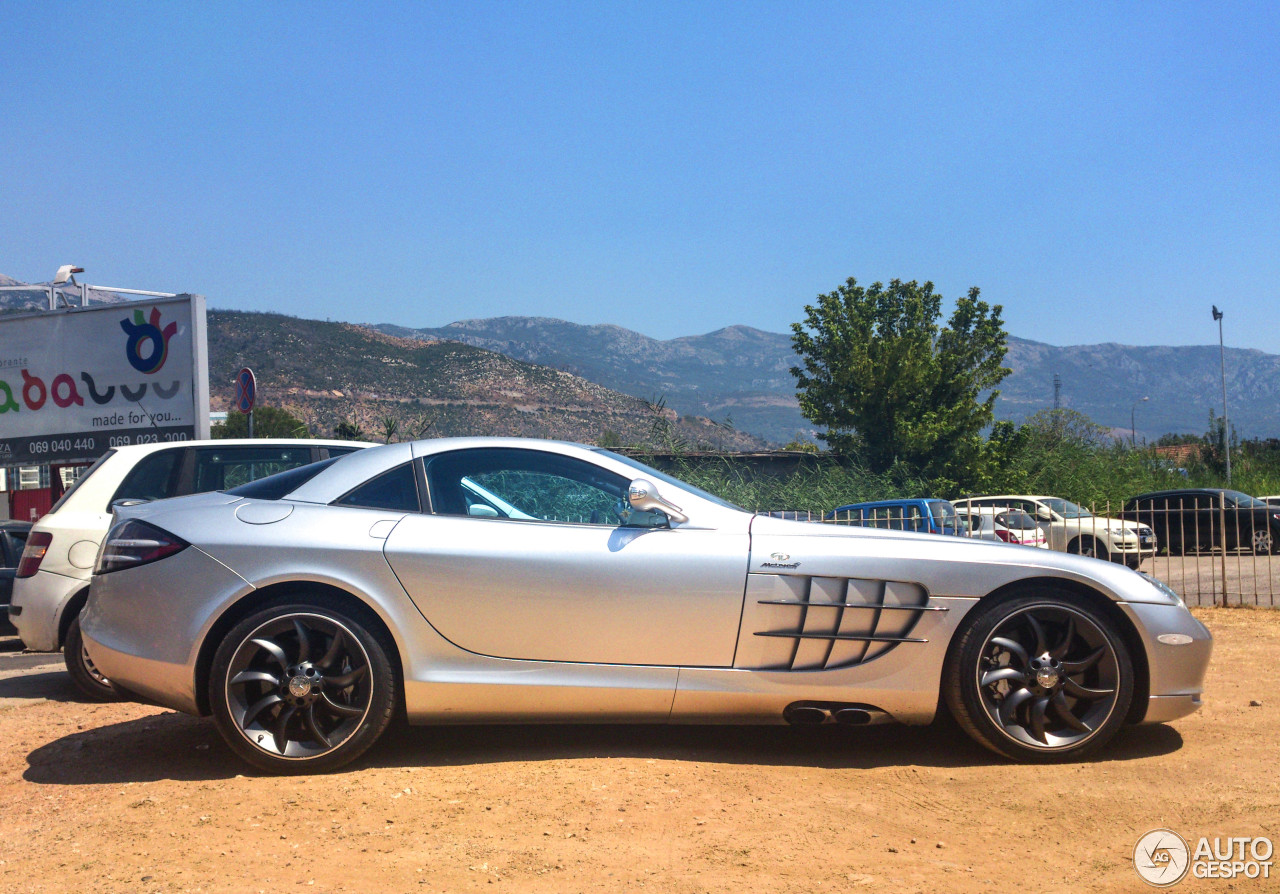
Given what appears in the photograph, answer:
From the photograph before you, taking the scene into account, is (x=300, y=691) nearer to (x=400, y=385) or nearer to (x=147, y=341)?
(x=147, y=341)

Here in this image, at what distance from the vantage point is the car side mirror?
415 centimetres

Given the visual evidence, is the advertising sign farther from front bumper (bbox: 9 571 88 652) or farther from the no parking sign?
front bumper (bbox: 9 571 88 652)

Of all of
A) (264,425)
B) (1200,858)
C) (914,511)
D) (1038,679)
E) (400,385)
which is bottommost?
(1200,858)

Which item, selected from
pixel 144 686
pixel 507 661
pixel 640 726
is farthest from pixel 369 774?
pixel 640 726

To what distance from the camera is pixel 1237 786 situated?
399 centimetres

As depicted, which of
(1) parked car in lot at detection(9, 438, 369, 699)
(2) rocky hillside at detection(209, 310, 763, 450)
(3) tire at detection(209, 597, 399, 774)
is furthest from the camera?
(2) rocky hillside at detection(209, 310, 763, 450)

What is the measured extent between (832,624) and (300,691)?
2.15m

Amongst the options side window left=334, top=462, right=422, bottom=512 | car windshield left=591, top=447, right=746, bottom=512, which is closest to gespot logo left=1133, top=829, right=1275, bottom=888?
car windshield left=591, top=447, right=746, bottom=512

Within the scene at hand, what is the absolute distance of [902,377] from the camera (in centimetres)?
3400

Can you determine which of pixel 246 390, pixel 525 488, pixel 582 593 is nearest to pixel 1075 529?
pixel 246 390

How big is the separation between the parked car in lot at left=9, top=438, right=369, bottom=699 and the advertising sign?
8840 mm

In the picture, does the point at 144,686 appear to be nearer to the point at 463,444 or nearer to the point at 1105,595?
the point at 463,444

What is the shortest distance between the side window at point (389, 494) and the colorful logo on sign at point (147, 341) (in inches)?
495

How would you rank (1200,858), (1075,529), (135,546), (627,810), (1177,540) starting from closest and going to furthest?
(1200,858) → (627,810) → (135,546) → (1075,529) → (1177,540)
